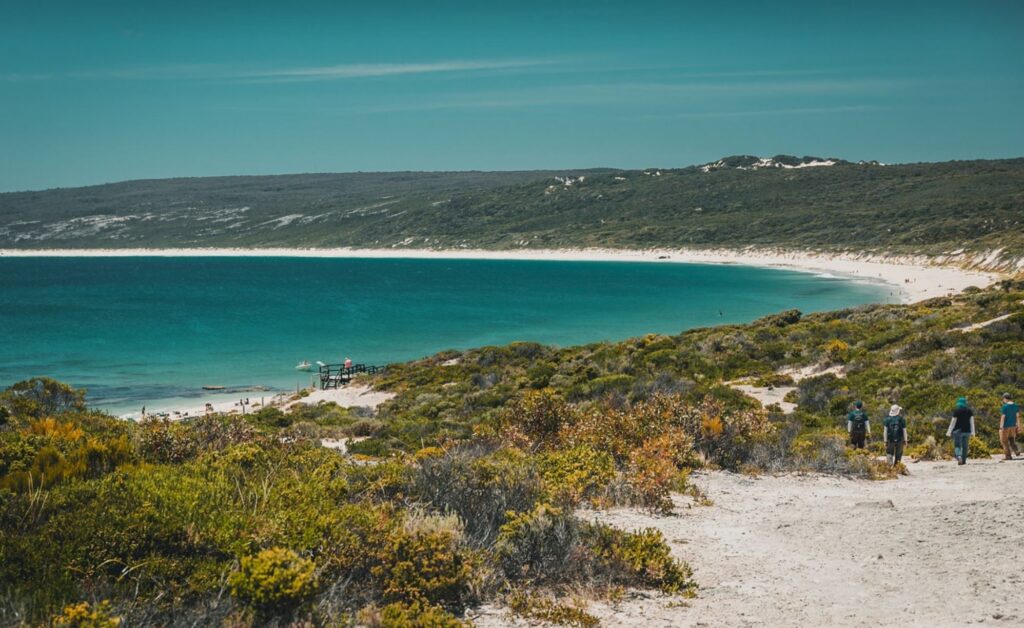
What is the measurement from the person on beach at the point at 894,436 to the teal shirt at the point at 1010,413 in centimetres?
183

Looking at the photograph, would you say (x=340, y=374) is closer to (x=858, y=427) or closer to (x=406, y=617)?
(x=858, y=427)

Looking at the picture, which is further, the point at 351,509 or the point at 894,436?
the point at 894,436

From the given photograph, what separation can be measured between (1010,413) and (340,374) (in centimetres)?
2802

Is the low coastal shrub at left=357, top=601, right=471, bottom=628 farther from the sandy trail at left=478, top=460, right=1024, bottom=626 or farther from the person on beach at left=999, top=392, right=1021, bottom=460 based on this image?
the person on beach at left=999, top=392, right=1021, bottom=460

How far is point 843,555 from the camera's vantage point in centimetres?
784

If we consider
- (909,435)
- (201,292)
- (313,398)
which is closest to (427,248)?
(201,292)

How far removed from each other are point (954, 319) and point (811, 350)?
5268mm

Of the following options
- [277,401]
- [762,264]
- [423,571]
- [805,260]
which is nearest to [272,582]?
[423,571]

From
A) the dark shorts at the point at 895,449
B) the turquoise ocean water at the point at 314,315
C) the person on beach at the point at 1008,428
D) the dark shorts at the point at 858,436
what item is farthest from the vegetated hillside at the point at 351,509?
the turquoise ocean water at the point at 314,315

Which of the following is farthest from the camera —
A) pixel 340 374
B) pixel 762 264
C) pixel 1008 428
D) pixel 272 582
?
pixel 762 264

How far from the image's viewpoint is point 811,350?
27078 millimetres

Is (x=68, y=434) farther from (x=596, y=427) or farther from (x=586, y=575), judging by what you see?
(x=596, y=427)

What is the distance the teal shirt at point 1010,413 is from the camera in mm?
13125

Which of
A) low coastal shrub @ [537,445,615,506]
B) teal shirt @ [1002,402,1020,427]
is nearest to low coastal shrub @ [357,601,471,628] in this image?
low coastal shrub @ [537,445,615,506]
